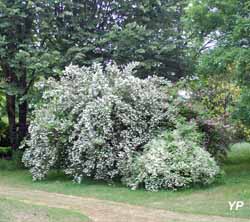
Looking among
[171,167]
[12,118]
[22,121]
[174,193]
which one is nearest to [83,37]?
[22,121]

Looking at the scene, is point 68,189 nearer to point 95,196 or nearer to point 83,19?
point 95,196

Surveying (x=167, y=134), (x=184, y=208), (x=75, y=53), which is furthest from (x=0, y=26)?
(x=184, y=208)

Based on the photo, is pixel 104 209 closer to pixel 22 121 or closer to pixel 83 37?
pixel 83 37

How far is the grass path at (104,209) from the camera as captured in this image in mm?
7852

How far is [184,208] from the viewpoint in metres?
8.84

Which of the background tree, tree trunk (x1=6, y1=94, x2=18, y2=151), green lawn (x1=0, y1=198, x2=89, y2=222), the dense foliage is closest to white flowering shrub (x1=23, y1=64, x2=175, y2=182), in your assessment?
the dense foliage

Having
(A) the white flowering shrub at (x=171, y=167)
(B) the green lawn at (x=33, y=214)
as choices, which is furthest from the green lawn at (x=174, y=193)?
(B) the green lawn at (x=33, y=214)

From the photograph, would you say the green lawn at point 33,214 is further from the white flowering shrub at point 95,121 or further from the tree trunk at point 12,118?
the tree trunk at point 12,118

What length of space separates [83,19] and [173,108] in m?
5.32

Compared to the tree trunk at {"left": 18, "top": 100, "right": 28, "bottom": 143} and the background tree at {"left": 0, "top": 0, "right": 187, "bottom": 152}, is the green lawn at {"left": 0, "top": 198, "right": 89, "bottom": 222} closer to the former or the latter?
the background tree at {"left": 0, "top": 0, "right": 187, "bottom": 152}

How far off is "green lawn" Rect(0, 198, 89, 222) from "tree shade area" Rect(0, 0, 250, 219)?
3.41 m

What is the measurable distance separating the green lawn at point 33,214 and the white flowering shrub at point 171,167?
10.7ft

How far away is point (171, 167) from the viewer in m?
10.8

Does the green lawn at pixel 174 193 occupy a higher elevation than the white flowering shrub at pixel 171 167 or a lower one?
lower
